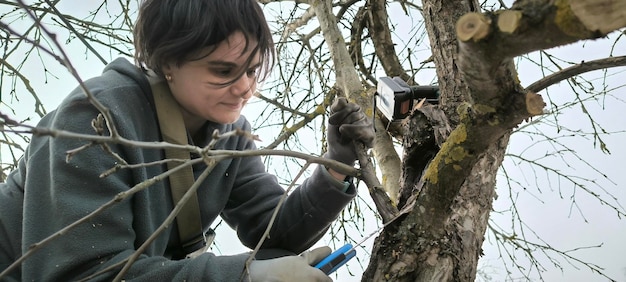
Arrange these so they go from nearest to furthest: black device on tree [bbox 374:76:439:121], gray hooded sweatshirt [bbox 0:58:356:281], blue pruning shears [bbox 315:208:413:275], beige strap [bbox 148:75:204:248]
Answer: gray hooded sweatshirt [bbox 0:58:356:281] < blue pruning shears [bbox 315:208:413:275] < beige strap [bbox 148:75:204:248] < black device on tree [bbox 374:76:439:121]

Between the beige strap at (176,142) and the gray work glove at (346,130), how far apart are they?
17.0 inches

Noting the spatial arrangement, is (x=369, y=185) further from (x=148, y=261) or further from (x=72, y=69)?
(x=72, y=69)

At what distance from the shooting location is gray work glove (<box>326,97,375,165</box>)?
5.38 feet

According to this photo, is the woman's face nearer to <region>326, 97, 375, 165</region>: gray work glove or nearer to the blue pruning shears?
<region>326, 97, 375, 165</region>: gray work glove

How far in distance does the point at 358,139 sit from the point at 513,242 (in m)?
1.18

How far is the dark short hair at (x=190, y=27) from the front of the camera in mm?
1509

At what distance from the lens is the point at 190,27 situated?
4.99ft

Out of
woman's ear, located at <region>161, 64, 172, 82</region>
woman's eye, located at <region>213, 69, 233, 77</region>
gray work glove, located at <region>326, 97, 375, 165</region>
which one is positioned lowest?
woman's ear, located at <region>161, 64, 172, 82</region>

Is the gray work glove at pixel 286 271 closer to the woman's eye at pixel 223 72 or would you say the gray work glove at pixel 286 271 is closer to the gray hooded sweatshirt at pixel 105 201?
the gray hooded sweatshirt at pixel 105 201

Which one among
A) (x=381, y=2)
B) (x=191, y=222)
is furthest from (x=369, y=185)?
(x=381, y=2)

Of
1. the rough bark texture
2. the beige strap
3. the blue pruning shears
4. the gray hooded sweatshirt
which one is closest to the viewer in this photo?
the rough bark texture

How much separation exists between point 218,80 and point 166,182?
0.33 meters

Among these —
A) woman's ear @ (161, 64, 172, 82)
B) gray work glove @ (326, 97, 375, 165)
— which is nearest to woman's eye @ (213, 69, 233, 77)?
woman's ear @ (161, 64, 172, 82)

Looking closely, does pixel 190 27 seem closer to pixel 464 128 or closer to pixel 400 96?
pixel 400 96
